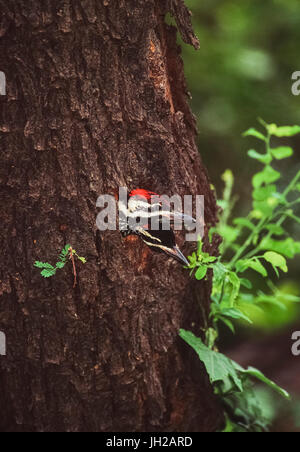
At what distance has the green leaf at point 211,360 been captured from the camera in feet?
4.51

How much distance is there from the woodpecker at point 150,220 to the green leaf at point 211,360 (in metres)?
0.30

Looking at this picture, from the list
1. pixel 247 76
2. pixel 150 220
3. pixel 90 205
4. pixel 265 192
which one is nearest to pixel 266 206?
pixel 265 192

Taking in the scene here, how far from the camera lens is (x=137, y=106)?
127cm

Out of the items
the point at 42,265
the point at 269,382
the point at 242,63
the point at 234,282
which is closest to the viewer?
the point at 42,265

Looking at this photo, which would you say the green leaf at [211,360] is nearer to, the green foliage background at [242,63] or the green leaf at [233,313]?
the green leaf at [233,313]

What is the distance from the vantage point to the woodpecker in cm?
127

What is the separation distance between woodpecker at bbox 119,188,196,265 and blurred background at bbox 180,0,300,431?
1341mm

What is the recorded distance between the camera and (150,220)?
1.29m

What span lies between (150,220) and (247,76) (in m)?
1.68

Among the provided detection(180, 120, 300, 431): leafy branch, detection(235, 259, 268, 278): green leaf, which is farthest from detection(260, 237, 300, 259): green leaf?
detection(235, 259, 268, 278): green leaf

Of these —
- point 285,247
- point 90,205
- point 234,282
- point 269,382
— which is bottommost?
point 269,382

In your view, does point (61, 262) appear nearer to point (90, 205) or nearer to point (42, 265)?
point (42, 265)

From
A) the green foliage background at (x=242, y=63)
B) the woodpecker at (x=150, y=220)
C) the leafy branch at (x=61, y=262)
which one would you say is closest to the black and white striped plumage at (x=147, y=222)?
the woodpecker at (x=150, y=220)
